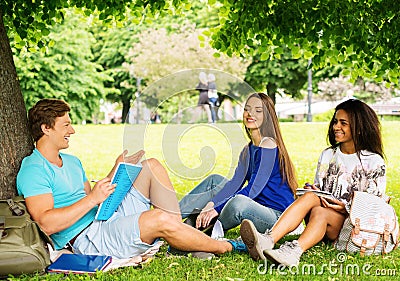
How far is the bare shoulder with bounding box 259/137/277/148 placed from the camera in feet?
16.6

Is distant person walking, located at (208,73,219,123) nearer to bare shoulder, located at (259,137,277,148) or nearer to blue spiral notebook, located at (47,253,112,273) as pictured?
bare shoulder, located at (259,137,277,148)

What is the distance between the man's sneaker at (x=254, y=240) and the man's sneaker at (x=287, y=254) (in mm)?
93

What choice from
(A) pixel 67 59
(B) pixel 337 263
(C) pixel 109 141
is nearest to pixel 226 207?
(B) pixel 337 263

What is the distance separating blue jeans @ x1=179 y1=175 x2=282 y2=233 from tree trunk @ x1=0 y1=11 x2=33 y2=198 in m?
1.33

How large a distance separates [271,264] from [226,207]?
766 mm

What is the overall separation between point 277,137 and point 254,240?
109cm

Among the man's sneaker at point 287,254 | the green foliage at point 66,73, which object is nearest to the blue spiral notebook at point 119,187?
the man's sneaker at point 287,254

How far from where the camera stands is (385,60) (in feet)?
23.7

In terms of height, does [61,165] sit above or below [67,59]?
below

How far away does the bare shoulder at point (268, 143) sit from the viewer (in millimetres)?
5074

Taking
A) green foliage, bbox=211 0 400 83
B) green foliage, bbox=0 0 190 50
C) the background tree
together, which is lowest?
green foliage, bbox=211 0 400 83

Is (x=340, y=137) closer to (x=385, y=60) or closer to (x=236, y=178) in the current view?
(x=236, y=178)

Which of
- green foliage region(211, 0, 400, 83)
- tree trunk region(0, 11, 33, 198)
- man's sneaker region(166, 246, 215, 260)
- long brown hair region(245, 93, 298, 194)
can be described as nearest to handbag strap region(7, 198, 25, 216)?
tree trunk region(0, 11, 33, 198)

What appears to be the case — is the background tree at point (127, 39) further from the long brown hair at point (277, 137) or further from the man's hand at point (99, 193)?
the man's hand at point (99, 193)
